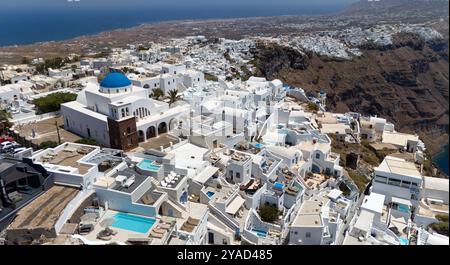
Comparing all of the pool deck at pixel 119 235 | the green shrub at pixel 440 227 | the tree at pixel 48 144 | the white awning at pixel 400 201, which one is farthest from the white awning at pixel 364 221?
the tree at pixel 48 144

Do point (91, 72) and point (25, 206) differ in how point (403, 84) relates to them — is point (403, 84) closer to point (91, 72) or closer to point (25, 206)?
point (91, 72)

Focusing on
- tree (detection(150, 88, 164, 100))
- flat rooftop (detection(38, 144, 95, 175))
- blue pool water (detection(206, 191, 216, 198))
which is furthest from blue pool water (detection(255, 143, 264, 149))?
tree (detection(150, 88, 164, 100))

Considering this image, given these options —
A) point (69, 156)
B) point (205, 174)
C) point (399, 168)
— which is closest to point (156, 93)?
point (69, 156)

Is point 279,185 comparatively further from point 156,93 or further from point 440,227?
point 156,93

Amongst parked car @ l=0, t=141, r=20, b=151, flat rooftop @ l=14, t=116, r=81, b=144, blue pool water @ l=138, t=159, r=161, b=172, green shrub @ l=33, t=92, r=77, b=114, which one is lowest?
flat rooftop @ l=14, t=116, r=81, b=144

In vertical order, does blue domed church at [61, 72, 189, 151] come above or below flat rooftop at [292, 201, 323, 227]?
above

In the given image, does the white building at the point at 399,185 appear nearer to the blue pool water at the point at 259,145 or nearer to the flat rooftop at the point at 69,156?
the blue pool water at the point at 259,145

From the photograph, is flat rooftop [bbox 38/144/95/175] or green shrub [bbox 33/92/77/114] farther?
green shrub [bbox 33/92/77/114]

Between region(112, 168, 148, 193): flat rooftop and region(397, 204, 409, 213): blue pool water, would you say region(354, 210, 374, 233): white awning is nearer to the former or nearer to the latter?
region(397, 204, 409, 213): blue pool water
